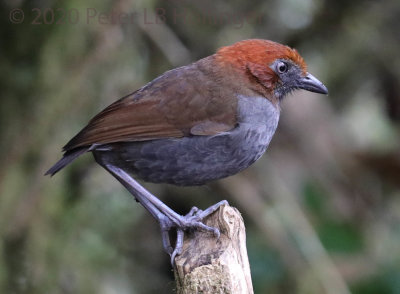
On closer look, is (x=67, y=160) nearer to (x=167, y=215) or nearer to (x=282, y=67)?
(x=167, y=215)

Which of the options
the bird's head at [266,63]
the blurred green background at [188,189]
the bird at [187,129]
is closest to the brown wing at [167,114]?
the bird at [187,129]

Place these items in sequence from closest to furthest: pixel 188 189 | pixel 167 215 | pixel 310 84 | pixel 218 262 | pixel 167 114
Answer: pixel 218 262
pixel 167 215
pixel 167 114
pixel 310 84
pixel 188 189

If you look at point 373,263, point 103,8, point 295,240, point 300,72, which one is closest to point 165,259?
point 295,240

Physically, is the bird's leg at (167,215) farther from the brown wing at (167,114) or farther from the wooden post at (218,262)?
the brown wing at (167,114)

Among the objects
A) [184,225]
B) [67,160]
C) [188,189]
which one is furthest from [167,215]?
[188,189]

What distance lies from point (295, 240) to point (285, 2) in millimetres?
1915

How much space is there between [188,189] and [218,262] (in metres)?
2.89

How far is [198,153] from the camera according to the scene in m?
3.88

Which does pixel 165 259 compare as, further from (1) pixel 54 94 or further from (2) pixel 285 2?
(2) pixel 285 2

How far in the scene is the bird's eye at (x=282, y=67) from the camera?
13.6 ft

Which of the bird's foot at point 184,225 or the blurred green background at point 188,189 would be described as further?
the blurred green background at point 188,189

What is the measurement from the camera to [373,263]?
5699 mm

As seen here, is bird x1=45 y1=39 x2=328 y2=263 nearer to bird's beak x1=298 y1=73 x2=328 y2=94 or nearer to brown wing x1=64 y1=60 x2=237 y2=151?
brown wing x1=64 y1=60 x2=237 y2=151

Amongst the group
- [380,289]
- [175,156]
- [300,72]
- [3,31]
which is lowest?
[380,289]
